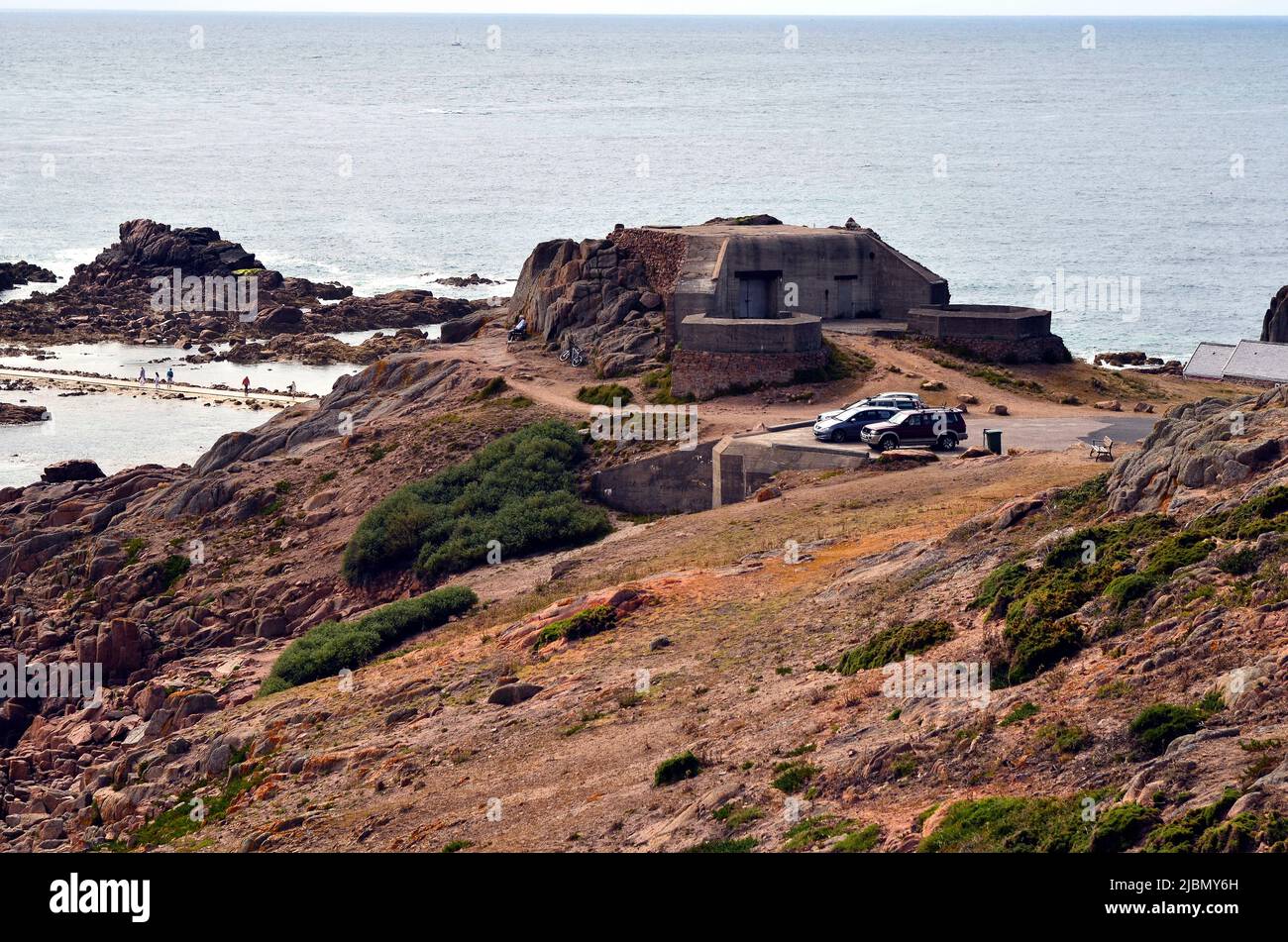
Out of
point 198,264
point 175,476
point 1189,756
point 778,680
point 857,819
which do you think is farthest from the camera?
point 198,264

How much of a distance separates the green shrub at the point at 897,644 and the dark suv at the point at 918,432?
16.2 metres

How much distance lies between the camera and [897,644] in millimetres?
25391

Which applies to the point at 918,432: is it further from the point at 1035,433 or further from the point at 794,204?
the point at 794,204

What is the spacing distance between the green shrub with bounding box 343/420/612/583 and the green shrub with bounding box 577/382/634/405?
301cm

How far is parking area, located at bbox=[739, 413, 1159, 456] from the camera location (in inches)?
1672

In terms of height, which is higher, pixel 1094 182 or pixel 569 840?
pixel 1094 182

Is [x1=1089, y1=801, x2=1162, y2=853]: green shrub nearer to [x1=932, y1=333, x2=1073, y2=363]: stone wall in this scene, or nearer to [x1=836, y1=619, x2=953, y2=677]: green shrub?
[x1=836, y1=619, x2=953, y2=677]: green shrub

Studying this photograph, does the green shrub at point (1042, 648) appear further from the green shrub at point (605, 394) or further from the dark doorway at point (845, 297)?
the dark doorway at point (845, 297)

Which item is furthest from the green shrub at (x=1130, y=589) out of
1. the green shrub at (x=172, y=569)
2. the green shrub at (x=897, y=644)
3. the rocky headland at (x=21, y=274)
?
the rocky headland at (x=21, y=274)

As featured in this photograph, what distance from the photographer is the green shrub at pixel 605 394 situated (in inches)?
1964
